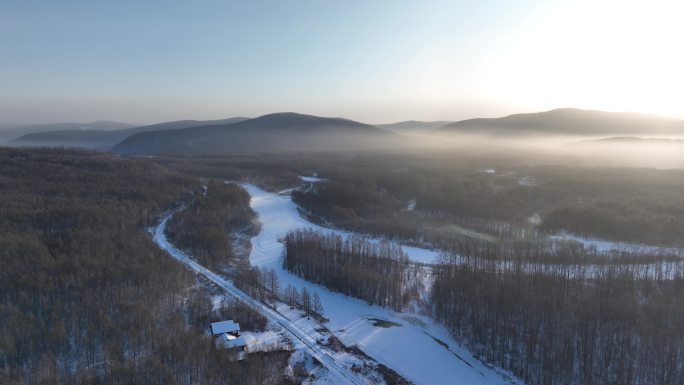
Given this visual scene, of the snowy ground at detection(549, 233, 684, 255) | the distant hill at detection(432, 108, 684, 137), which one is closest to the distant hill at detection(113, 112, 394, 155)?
the distant hill at detection(432, 108, 684, 137)

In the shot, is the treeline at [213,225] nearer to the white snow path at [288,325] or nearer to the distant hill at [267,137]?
the white snow path at [288,325]

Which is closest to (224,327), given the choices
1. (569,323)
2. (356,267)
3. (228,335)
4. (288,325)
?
(228,335)

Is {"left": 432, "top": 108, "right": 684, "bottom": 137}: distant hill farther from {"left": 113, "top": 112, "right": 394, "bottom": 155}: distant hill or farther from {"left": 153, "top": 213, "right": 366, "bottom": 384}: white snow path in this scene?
{"left": 153, "top": 213, "right": 366, "bottom": 384}: white snow path

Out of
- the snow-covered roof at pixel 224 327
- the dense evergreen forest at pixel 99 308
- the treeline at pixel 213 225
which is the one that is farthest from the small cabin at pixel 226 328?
the treeline at pixel 213 225

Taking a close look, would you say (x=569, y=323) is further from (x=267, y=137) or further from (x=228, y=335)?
(x=267, y=137)

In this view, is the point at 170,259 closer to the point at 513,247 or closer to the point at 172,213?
the point at 172,213
